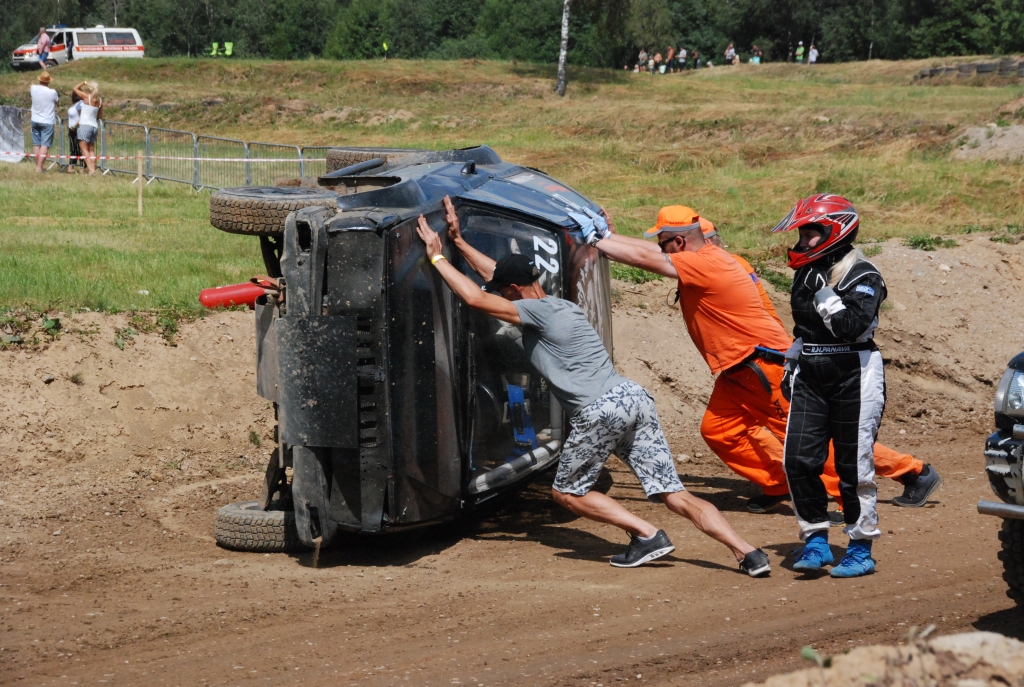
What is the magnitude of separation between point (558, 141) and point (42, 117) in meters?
12.3

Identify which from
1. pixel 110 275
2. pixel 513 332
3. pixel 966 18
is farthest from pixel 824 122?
pixel 966 18

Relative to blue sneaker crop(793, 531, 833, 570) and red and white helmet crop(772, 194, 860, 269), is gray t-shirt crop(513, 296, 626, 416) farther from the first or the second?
blue sneaker crop(793, 531, 833, 570)

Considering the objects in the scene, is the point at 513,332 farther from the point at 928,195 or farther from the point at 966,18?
the point at 966,18

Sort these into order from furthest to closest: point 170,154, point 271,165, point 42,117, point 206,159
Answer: point 42,117
point 170,154
point 271,165
point 206,159

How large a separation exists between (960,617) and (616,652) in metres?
1.83

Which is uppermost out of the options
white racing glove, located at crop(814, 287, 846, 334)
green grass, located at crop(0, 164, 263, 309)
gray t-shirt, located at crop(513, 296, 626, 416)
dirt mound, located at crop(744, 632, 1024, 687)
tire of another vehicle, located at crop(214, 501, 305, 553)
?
white racing glove, located at crop(814, 287, 846, 334)

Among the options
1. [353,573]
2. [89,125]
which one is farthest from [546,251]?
[89,125]

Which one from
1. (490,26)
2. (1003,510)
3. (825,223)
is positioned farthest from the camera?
(490,26)

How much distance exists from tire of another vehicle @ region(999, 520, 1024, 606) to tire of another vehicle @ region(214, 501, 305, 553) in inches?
155

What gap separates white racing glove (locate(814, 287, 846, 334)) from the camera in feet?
20.1

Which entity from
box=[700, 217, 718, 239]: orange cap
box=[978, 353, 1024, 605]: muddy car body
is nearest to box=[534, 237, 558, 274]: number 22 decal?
box=[700, 217, 718, 239]: orange cap

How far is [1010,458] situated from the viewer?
536 centimetres

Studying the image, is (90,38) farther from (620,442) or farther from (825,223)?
(825,223)

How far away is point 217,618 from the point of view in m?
5.71
